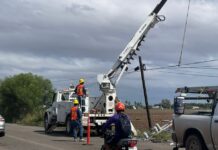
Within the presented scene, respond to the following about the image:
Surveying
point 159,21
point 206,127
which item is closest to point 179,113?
point 206,127

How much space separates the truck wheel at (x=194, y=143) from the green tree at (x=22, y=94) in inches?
2100

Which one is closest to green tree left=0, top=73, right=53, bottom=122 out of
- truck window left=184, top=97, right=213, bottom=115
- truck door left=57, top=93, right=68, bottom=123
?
truck door left=57, top=93, right=68, bottom=123

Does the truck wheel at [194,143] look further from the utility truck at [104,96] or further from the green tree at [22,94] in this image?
the green tree at [22,94]

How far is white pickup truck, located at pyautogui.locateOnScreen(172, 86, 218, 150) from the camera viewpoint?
43.5 ft

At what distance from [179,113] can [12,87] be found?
192 ft

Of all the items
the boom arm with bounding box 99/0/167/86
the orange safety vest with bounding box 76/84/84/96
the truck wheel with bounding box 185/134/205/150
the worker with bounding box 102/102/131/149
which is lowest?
the truck wheel with bounding box 185/134/205/150

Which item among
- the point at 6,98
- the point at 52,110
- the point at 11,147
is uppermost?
the point at 6,98

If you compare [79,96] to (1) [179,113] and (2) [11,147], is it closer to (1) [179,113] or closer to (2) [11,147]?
(2) [11,147]

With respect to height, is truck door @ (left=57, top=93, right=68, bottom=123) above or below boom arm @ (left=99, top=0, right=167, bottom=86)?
below

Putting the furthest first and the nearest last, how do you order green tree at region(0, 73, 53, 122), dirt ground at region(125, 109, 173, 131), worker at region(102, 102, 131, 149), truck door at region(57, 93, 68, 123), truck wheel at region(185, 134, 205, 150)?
green tree at region(0, 73, 53, 122) → dirt ground at region(125, 109, 173, 131) → truck door at region(57, 93, 68, 123) → truck wheel at region(185, 134, 205, 150) → worker at region(102, 102, 131, 149)

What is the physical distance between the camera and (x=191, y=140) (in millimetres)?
14164

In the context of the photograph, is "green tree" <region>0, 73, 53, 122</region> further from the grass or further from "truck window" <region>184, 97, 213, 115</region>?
"truck window" <region>184, 97, 213, 115</region>

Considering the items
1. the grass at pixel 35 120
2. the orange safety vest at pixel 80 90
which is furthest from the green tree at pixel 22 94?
the orange safety vest at pixel 80 90

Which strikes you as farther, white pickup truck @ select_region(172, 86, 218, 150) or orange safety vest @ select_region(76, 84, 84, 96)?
orange safety vest @ select_region(76, 84, 84, 96)
